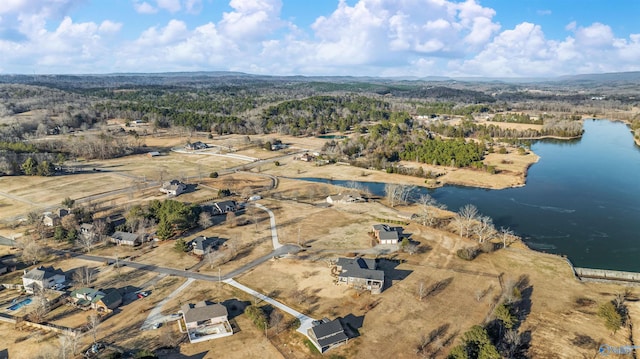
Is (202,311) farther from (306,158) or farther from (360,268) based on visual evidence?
(306,158)

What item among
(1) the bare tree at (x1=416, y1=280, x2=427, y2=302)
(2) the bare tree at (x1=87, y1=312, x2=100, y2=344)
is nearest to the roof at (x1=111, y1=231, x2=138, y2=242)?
(2) the bare tree at (x1=87, y1=312, x2=100, y2=344)

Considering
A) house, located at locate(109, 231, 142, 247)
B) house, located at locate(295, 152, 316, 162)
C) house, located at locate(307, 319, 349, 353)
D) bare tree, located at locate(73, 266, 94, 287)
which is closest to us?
house, located at locate(307, 319, 349, 353)

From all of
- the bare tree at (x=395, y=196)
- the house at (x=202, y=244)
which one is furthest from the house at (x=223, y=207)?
the bare tree at (x=395, y=196)

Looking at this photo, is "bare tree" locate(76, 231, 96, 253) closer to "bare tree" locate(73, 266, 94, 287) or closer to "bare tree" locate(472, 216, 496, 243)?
"bare tree" locate(73, 266, 94, 287)

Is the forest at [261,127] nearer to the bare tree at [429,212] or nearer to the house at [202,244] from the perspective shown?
the bare tree at [429,212]

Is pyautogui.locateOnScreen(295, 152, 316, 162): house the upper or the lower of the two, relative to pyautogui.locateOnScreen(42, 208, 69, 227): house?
upper

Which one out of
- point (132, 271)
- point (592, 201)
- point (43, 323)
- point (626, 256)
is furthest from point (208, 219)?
point (592, 201)

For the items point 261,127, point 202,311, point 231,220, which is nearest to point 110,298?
point 202,311
